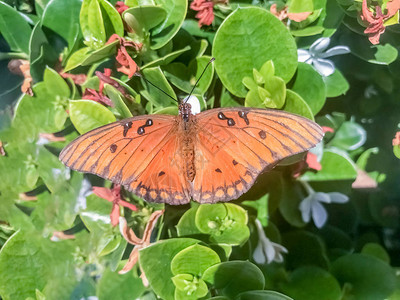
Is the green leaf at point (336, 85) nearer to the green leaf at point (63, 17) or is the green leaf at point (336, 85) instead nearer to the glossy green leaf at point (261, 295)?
the glossy green leaf at point (261, 295)

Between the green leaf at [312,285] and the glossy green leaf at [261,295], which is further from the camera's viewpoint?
the green leaf at [312,285]

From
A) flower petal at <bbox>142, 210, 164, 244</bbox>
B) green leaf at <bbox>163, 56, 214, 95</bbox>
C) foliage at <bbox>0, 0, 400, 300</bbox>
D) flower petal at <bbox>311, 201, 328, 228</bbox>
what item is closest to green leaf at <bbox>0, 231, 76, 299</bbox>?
foliage at <bbox>0, 0, 400, 300</bbox>

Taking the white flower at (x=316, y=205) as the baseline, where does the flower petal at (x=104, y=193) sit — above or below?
above

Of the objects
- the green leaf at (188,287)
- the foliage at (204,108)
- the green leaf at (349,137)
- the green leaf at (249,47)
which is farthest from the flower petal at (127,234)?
the green leaf at (349,137)

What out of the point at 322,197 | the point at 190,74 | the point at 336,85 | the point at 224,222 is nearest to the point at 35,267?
the point at 224,222

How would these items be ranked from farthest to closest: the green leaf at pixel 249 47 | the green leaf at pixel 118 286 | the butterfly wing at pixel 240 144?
the green leaf at pixel 118 286
the green leaf at pixel 249 47
the butterfly wing at pixel 240 144

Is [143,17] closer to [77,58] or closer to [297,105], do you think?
[77,58]

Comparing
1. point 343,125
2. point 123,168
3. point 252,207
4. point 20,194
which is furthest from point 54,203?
point 343,125
